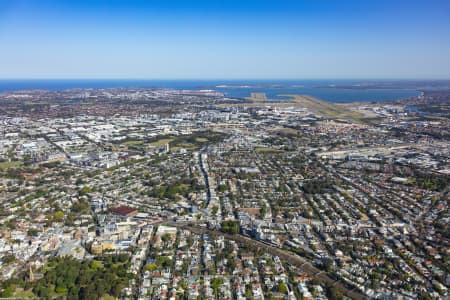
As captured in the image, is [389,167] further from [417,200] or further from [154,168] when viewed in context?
[154,168]

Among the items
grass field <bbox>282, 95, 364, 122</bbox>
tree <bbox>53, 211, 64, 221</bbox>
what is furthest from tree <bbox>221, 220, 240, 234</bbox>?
grass field <bbox>282, 95, 364, 122</bbox>

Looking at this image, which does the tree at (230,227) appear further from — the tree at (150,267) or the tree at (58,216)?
the tree at (58,216)

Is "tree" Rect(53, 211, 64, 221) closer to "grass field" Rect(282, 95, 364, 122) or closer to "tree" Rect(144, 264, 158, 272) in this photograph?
"tree" Rect(144, 264, 158, 272)

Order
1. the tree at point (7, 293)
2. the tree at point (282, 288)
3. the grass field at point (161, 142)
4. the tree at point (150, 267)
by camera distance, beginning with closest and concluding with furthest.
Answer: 1. the tree at point (7, 293)
2. the tree at point (282, 288)
3. the tree at point (150, 267)
4. the grass field at point (161, 142)

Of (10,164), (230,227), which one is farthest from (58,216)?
(10,164)

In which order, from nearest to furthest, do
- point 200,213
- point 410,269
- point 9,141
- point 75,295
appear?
1. point 75,295
2. point 410,269
3. point 200,213
4. point 9,141

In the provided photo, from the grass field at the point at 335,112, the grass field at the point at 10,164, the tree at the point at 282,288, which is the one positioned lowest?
the tree at the point at 282,288

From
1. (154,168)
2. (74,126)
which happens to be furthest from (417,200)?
(74,126)

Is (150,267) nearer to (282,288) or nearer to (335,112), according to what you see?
(282,288)

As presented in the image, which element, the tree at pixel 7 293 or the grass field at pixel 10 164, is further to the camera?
the grass field at pixel 10 164

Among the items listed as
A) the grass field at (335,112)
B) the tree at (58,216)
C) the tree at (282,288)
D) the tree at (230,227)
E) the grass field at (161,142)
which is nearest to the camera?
the tree at (282,288)

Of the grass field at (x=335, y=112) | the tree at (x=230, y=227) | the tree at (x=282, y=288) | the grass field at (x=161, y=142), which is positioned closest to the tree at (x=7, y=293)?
the tree at (x=230, y=227)
